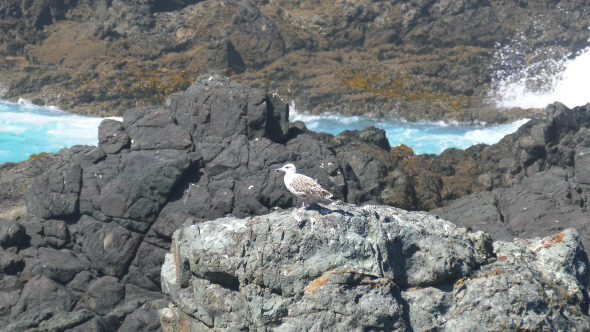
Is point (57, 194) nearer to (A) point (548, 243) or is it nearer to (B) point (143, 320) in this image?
(B) point (143, 320)

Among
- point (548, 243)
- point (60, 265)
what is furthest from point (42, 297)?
point (548, 243)

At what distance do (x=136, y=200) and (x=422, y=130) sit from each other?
20434 mm

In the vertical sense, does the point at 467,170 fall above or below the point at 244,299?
below

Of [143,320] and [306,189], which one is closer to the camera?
[306,189]

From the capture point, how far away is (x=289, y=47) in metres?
38.6

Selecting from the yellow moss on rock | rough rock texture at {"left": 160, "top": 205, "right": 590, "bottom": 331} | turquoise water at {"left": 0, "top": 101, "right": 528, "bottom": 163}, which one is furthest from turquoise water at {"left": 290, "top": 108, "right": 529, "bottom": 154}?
rough rock texture at {"left": 160, "top": 205, "right": 590, "bottom": 331}

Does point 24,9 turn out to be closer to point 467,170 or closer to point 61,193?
point 61,193

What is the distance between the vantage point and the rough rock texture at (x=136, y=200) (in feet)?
44.3

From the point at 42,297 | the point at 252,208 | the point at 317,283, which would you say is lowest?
the point at 42,297

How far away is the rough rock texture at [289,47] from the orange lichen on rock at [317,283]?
2559 cm

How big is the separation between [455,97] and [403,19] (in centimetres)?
759

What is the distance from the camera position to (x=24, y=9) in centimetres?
3869

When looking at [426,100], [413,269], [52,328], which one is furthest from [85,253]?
[426,100]

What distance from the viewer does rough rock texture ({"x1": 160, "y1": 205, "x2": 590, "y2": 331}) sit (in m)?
8.20
